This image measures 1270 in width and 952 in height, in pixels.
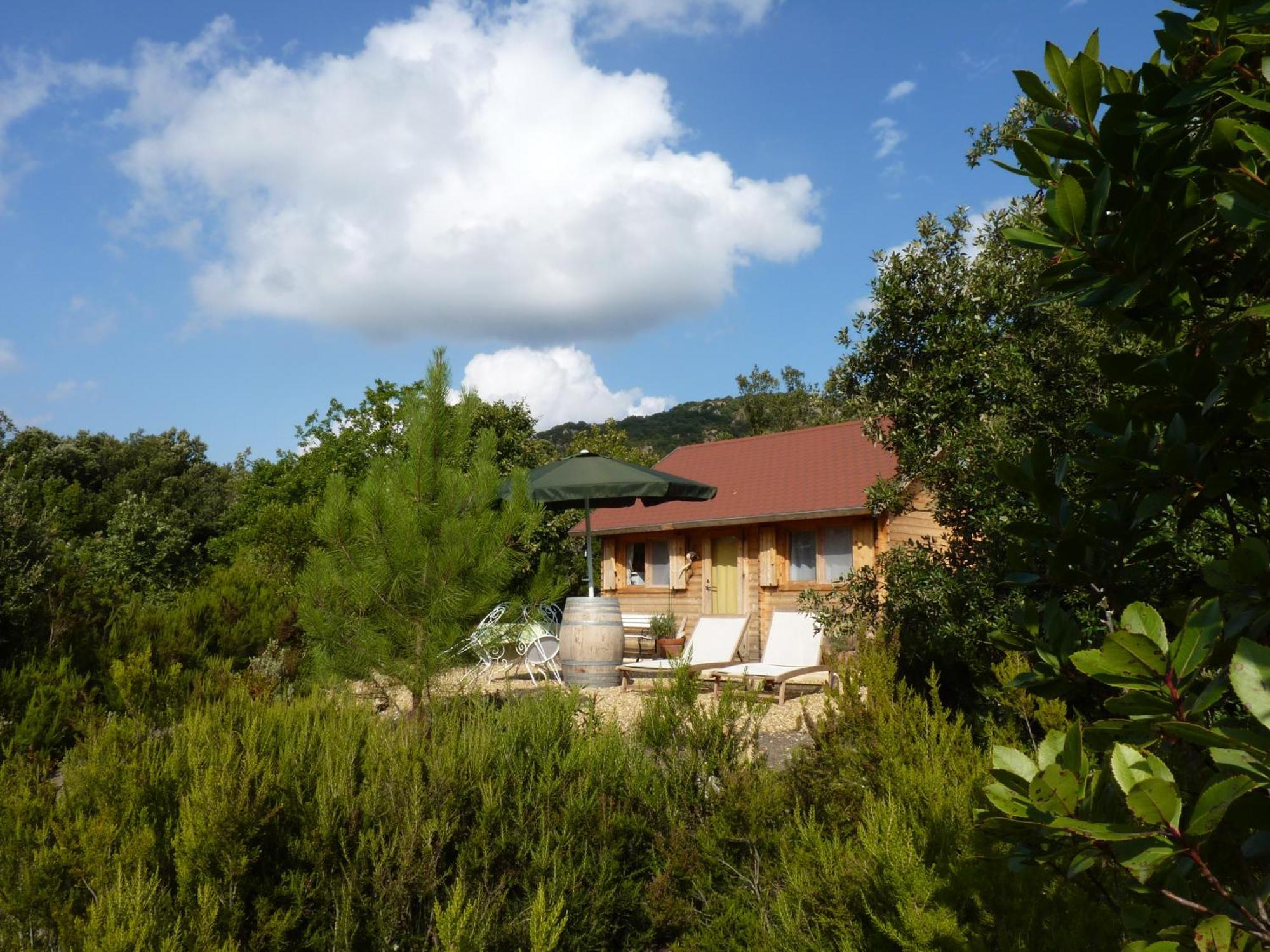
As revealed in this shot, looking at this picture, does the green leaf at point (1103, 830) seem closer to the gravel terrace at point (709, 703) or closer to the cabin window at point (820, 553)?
the gravel terrace at point (709, 703)

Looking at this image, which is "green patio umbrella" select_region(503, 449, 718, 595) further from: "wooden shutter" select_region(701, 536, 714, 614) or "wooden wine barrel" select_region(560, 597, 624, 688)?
"wooden shutter" select_region(701, 536, 714, 614)

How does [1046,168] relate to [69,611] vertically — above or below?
above

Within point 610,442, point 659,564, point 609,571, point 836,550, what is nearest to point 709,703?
point 836,550

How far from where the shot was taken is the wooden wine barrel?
10773 millimetres

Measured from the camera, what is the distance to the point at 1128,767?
102cm

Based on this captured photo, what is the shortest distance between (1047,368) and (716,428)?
59.2 meters

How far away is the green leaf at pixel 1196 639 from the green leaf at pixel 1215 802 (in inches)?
5.2

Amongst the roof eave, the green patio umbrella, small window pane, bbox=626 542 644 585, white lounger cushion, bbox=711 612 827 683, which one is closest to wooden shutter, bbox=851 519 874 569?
the roof eave

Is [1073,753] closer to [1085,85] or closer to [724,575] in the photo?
[1085,85]

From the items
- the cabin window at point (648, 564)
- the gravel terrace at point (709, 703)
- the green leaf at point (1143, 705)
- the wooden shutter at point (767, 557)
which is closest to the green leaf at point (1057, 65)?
the green leaf at point (1143, 705)

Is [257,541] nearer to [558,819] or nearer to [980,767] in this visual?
[558,819]

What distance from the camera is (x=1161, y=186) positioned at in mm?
1210

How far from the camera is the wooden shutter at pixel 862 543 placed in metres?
15.0

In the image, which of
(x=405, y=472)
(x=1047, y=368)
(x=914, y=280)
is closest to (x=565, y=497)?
(x=405, y=472)
